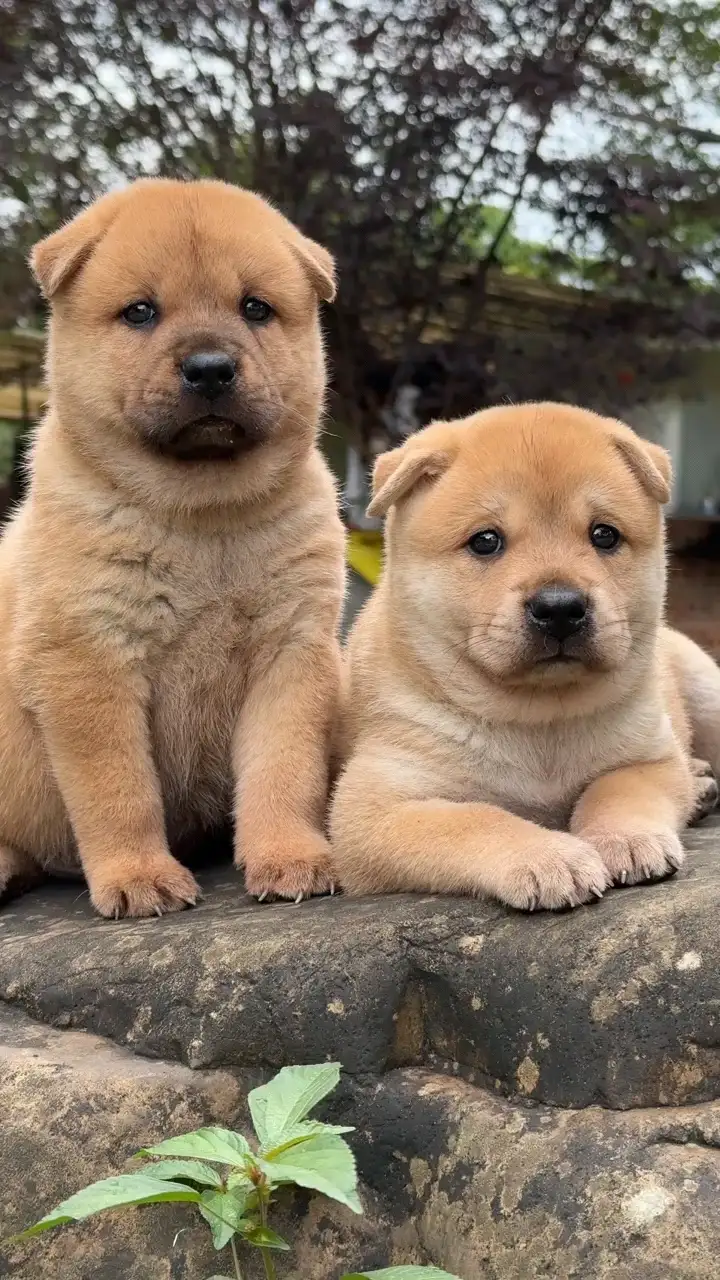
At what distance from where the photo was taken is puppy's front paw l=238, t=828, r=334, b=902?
3783mm

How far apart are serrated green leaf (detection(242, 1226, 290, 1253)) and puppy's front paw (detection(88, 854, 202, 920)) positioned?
128 centimetres

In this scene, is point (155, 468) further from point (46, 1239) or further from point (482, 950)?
point (46, 1239)

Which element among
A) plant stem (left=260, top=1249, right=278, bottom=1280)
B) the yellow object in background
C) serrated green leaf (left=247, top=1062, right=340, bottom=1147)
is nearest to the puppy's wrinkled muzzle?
serrated green leaf (left=247, top=1062, right=340, bottom=1147)

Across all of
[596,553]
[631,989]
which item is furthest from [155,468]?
[631,989]

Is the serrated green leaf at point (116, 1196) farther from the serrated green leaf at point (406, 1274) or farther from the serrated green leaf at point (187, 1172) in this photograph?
the serrated green leaf at point (406, 1274)

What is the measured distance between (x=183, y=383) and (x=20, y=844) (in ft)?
5.59

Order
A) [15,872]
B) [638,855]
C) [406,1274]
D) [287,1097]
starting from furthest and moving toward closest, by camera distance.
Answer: [15,872] → [638,855] → [287,1097] → [406,1274]

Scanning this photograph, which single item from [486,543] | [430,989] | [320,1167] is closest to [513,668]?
[486,543]

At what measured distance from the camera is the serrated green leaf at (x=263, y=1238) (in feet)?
8.61

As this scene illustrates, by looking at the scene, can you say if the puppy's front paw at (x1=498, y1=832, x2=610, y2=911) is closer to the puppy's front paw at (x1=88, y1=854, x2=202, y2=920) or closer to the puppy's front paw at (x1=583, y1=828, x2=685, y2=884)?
the puppy's front paw at (x1=583, y1=828, x2=685, y2=884)

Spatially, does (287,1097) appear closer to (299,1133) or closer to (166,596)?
(299,1133)

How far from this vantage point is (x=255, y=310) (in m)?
4.07

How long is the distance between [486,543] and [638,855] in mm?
952

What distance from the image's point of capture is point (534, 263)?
1102 cm
